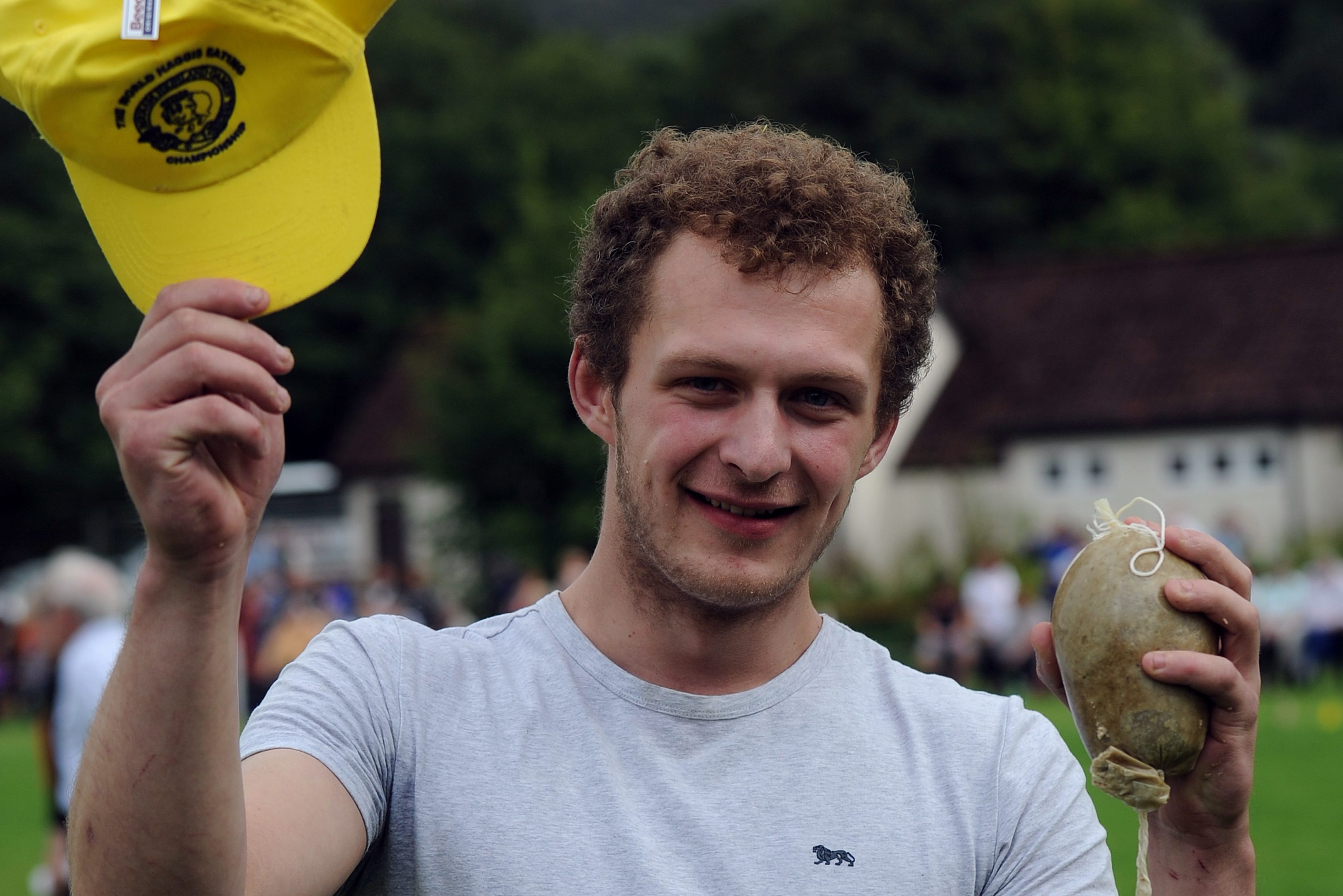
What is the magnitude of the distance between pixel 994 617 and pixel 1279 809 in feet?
35.5

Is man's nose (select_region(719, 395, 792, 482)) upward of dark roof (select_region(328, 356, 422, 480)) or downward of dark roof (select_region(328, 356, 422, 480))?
downward

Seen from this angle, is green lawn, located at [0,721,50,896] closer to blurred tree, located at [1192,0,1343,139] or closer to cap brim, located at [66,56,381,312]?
cap brim, located at [66,56,381,312]

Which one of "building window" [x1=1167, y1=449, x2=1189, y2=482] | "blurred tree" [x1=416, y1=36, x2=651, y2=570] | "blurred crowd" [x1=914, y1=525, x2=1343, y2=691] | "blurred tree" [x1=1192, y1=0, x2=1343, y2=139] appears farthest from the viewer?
"blurred tree" [x1=1192, y1=0, x2=1343, y2=139]

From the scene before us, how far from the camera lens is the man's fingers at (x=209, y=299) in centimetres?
204

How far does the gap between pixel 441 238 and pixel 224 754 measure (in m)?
55.7

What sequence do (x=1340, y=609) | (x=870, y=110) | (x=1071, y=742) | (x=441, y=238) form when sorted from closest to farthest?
(x=1071, y=742) < (x=1340, y=609) < (x=870, y=110) < (x=441, y=238)

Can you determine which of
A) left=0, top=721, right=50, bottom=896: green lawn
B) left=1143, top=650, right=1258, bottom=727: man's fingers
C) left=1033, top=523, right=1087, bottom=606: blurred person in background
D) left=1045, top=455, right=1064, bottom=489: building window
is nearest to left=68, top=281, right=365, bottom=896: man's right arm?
left=1143, top=650, right=1258, bottom=727: man's fingers

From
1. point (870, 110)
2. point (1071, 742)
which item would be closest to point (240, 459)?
point (1071, 742)

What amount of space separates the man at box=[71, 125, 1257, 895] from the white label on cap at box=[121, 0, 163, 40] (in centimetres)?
108

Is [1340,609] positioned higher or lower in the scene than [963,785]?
lower

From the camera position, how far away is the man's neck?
112 inches

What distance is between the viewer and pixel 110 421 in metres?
2.01

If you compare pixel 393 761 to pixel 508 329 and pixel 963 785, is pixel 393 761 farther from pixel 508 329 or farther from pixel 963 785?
pixel 508 329

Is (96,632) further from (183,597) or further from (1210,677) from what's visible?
(1210,677)
